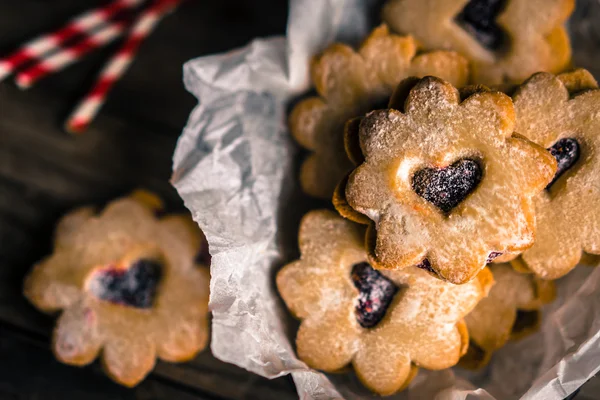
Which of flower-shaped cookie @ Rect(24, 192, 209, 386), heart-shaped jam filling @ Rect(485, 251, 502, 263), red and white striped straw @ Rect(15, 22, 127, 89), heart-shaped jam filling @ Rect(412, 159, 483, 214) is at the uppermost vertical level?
heart-shaped jam filling @ Rect(412, 159, 483, 214)

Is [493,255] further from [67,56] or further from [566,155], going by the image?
[67,56]

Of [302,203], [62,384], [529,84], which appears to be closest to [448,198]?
[529,84]

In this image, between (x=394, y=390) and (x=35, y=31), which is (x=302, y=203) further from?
(x=35, y=31)

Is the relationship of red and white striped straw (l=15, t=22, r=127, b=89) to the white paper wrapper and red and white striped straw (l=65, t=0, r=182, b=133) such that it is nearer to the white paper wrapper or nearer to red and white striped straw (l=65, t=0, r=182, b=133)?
red and white striped straw (l=65, t=0, r=182, b=133)

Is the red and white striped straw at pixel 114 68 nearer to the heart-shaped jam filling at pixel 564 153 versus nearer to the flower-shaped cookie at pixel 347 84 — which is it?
the flower-shaped cookie at pixel 347 84

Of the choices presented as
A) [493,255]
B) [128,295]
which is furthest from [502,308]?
[128,295]

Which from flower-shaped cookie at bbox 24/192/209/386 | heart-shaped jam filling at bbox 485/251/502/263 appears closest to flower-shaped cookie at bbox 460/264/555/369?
heart-shaped jam filling at bbox 485/251/502/263
